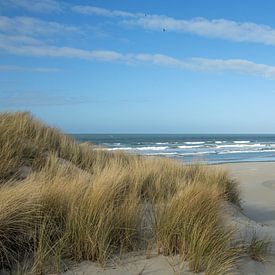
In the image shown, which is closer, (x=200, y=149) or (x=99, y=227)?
(x=99, y=227)

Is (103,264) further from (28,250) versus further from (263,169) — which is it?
(263,169)

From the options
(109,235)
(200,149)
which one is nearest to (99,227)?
(109,235)

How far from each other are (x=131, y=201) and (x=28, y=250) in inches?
63.7

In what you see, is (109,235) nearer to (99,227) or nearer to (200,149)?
(99,227)

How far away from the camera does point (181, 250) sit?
4598 millimetres

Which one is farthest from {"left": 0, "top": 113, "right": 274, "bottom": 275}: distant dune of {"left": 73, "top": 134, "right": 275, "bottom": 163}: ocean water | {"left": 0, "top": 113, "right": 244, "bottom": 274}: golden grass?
{"left": 73, "top": 134, "right": 275, "bottom": 163}: ocean water

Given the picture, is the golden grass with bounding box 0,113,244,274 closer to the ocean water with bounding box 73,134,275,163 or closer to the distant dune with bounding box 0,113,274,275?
the distant dune with bounding box 0,113,274,275

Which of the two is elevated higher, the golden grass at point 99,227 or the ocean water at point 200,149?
the golden grass at point 99,227

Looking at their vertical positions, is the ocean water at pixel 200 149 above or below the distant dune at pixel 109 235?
below

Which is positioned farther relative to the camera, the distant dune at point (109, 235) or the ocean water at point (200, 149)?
the ocean water at point (200, 149)

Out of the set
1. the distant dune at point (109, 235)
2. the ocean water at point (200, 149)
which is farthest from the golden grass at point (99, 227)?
the ocean water at point (200, 149)

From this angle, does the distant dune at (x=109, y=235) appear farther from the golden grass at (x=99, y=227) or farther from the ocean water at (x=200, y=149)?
the ocean water at (x=200, y=149)

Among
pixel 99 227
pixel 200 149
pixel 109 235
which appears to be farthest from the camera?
pixel 200 149

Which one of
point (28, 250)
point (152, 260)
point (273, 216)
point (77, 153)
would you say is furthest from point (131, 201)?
point (273, 216)
